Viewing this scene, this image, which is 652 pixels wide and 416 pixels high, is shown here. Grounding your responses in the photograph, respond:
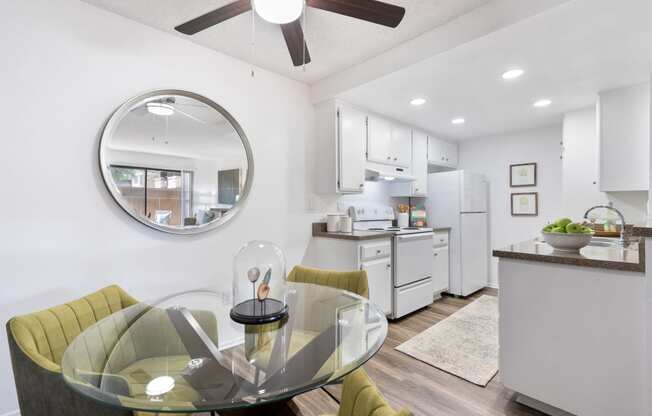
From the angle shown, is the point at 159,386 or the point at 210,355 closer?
the point at 159,386

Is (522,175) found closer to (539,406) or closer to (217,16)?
(539,406)

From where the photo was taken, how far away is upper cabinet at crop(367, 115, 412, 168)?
329cm

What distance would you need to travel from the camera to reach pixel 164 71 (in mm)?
2137

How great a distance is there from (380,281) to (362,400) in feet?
7.69

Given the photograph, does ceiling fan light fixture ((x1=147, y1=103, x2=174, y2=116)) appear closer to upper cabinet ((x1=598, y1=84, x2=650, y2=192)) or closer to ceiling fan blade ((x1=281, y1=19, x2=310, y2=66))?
ceiling fan blade ((x1=281, y1=19, x2=310, y2=66))

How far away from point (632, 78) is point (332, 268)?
10.1ft

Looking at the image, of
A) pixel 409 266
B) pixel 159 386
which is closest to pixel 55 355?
pixel 159 386

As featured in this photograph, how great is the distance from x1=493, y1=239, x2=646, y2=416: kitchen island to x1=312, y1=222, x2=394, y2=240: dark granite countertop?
1.19 m

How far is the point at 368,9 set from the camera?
56.2 inches

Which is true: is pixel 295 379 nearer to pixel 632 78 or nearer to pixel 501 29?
pixel 501 29

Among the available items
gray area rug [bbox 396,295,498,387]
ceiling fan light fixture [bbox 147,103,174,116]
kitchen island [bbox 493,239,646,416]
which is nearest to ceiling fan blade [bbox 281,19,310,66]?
ceiling fan light fixture [bbox 147,103,174,116]

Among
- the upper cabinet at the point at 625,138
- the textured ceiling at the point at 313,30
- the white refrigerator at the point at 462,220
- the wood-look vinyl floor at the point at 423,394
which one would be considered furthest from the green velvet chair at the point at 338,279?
the upper cabinet at the point at 625,138

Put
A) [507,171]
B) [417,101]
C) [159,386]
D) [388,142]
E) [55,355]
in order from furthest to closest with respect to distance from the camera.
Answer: [507,171] < [388,142] < [417,101] < [55,355] < [159,386]

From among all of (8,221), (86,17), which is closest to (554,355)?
(8,221)
